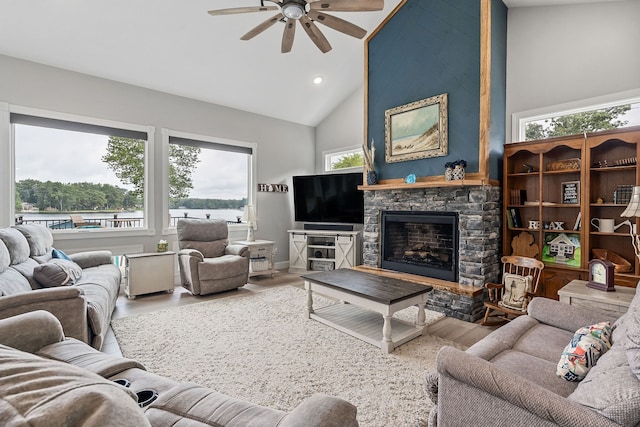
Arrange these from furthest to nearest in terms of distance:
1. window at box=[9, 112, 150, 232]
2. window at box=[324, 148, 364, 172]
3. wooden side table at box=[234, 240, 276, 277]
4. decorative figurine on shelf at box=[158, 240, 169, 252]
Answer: window at box=[324, 148, 364, 172] → wooden side table at box=[234, 240, 276, 277] → decorative figurine on shelf at box=[158, 240, 169, 252] → window at box=[9, 112, 150, 232]

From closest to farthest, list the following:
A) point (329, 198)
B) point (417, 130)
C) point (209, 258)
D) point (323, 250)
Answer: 1. point (417, 130)
2. point (209, 258)
3. point (329, 198)
4. point (323, 250)

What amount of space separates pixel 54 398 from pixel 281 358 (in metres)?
2.24

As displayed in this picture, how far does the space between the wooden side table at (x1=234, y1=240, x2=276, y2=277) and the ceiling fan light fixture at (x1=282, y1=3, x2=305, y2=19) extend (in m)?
3.67

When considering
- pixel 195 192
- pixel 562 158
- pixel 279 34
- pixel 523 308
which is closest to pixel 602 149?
pixel 562 158

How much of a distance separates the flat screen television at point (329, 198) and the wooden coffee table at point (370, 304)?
2165 millimetres

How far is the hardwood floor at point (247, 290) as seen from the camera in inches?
119

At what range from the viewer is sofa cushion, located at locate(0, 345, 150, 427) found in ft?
1.63

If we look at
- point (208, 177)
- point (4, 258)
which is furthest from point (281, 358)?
point (208, 177)

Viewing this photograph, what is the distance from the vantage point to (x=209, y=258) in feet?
15.8

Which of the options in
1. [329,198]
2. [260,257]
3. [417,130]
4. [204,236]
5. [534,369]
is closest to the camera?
[534,369]

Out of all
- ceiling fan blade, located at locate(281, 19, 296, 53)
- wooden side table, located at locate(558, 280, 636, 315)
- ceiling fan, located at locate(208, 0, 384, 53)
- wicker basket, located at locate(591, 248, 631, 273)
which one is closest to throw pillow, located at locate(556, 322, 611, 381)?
wooden side table, located at locate(558, 280, 636, 315)

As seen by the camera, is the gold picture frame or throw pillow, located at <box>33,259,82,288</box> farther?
the gold picture frame

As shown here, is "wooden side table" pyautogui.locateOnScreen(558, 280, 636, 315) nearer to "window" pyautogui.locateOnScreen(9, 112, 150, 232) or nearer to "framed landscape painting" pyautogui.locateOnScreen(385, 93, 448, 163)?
"framed landscape painting" pyautogui.locateOnScreen(385, 93, 448, 163)

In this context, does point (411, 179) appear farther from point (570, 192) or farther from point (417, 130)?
point (570, 192)
